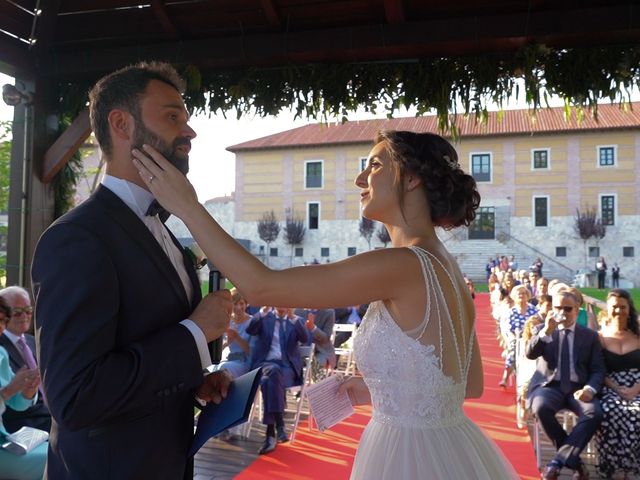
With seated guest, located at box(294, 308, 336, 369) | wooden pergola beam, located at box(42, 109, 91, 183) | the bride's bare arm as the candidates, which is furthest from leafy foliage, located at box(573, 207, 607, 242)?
the bride's bare arm

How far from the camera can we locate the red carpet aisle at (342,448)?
535 centimetres

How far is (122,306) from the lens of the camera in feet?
5.07

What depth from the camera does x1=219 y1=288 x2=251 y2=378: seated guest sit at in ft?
22.9

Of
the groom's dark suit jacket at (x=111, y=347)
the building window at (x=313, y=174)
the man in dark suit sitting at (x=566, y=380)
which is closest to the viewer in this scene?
the groom's dark suit jacket at (x=111, y=347)

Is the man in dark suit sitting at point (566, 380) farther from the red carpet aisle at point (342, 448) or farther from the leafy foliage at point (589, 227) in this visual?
the leafy foliage at point (589, 227)

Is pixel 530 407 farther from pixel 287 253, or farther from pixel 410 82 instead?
pixel 287 253

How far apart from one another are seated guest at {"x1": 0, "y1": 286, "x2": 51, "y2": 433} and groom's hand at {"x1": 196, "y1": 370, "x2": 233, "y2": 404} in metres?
2.96

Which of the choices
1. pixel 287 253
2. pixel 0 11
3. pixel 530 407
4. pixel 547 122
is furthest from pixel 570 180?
pixel 0 11

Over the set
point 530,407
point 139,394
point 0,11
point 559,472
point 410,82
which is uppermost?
point 0,11

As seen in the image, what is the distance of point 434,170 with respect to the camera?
2.20 meters

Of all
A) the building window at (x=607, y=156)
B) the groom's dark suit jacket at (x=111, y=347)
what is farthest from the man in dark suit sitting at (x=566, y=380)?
the building window at (x=607, y=156)

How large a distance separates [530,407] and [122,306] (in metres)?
5.35

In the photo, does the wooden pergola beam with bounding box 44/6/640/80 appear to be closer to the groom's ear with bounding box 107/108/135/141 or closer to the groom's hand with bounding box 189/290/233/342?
the groom's ear with bounding box 107/108/135/141

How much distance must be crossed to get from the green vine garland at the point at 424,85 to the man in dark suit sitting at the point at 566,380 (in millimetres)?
2407
